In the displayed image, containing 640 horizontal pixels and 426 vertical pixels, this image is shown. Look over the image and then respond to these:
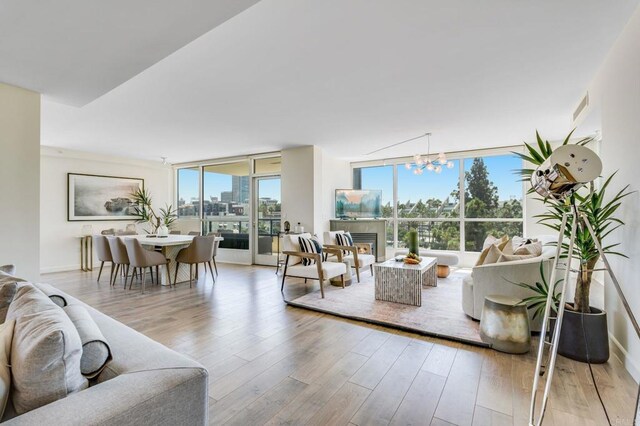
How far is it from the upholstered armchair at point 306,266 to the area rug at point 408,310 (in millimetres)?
256

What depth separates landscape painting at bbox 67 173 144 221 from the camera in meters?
6.36

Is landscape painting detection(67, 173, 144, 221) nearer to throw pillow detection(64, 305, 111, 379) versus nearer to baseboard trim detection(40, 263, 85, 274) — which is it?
baseboard trim detection(40, 263, 85, 274)

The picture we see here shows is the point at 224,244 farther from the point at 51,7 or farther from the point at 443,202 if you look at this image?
the point at 51,7

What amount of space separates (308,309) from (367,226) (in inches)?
137

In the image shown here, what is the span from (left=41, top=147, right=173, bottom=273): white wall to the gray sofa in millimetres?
6548

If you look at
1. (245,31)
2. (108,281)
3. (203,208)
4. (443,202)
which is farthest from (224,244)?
(245,31)

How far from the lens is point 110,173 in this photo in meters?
6.91

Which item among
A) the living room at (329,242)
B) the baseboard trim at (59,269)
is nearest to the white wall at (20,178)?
the living room at (329,242)

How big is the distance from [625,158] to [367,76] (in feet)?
Answer: 7.18

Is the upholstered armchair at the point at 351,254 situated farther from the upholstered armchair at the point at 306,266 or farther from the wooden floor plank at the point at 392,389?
the wooden floor plank at the point at 392,389

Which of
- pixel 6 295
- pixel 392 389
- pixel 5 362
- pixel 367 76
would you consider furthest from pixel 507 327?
pixel 6 295

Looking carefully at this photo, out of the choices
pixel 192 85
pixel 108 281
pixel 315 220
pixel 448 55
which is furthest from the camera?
pixel 315 220

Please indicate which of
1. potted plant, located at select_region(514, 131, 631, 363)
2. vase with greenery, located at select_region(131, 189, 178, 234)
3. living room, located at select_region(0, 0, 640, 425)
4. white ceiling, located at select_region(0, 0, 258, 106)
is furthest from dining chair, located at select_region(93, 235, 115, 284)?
potted plant, located at select_region(514, 131, 631, 363)

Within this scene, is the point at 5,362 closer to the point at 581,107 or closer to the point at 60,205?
the point at 581,107
